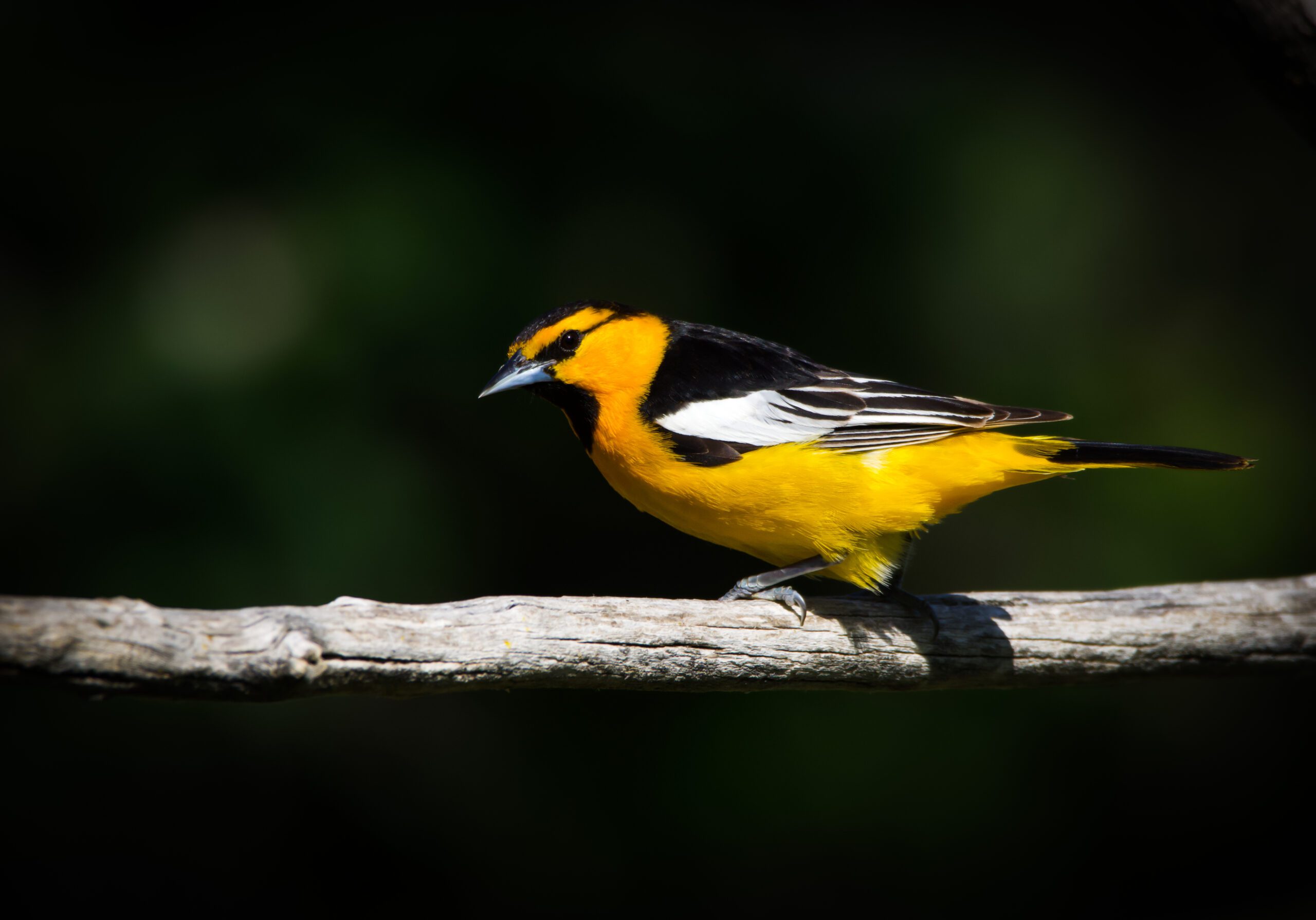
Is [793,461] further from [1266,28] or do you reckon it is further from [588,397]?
[1266,28]

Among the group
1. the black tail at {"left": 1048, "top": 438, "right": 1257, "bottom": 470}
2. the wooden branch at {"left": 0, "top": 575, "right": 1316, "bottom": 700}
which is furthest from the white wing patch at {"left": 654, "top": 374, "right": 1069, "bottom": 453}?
the wooden branch at {"left": 0, "top": 575, "right": 1316, "bottom": 700}

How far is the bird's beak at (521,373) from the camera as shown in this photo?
3221 millimetres

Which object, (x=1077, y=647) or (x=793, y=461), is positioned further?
(x=1077, y=647)

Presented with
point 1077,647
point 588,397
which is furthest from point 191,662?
point 1077,647

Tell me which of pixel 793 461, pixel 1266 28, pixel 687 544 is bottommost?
pixel 687 544

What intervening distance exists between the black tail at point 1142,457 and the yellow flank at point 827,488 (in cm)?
4

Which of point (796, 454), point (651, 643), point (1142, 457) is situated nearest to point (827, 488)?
point (796, 454)

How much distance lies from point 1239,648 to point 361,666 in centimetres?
285

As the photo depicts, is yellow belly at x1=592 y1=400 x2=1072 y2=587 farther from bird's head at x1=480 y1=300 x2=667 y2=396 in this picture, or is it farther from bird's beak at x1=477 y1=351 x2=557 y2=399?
bird's beak at x1=477 y1=351 x2=557 y2=399

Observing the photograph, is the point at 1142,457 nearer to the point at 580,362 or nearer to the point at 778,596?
the point at 778,596

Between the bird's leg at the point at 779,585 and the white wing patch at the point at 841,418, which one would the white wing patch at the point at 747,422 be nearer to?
the white wing patch at the point at 841,418

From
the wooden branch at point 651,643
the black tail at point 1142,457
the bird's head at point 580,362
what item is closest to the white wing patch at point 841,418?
the black tail at point 1142,457

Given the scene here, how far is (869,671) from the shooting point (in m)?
2.95

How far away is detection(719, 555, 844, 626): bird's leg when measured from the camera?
9.77 feet
